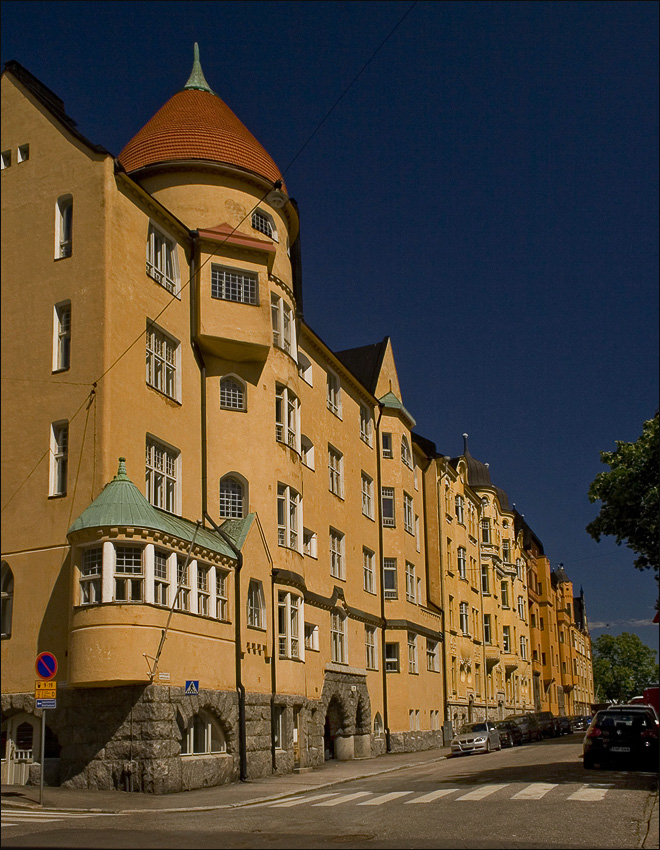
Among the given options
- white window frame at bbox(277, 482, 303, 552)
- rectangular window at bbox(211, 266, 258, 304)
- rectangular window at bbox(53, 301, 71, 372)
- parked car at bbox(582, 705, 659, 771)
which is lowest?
parked car at bbox(582, 705, 659, 771)

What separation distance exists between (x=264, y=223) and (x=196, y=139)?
3540 mm

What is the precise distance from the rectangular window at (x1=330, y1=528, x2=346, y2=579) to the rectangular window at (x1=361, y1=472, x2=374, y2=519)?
4231mm

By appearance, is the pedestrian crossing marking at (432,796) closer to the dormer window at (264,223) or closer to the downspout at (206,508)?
the downspout at (206,508)

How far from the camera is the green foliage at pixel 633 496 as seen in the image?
3105cm

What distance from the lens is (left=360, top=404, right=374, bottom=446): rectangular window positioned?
4699 cm

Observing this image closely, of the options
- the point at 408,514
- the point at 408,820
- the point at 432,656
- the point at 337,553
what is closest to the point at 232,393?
the point at 337,553

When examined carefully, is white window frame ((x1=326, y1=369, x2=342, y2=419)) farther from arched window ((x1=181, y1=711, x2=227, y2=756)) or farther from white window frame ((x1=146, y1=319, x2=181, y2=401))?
arched window ((x1=181, y1=711, x2=227, y2=756))

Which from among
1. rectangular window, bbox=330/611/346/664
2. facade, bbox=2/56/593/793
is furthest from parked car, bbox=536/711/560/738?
rectangular window, bbox=330/611/346/664

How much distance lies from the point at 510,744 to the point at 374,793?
26.3m

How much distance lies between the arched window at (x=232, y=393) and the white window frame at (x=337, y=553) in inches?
392

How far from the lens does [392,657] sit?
46.4m

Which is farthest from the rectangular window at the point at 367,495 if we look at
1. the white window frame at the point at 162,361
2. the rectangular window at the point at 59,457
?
the rectangular window at the point at 59,457

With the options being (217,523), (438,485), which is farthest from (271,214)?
(438,485)

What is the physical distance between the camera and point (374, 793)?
22.2 meters
